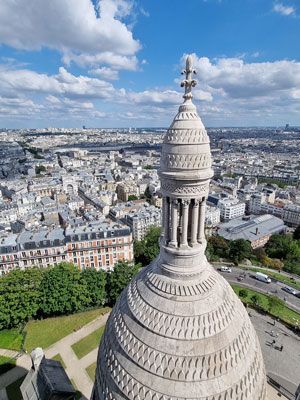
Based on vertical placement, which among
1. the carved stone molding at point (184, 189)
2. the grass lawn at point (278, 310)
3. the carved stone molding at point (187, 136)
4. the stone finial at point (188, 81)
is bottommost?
the grass lawn at point (278, 310)

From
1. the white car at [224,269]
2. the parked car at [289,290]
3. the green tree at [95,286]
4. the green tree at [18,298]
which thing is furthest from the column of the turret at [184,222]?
the white car at [224,269]

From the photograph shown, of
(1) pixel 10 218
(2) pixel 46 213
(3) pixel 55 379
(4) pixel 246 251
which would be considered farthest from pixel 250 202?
(3) pixel 55 379

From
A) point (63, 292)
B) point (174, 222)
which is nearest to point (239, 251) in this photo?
point (63, 292)

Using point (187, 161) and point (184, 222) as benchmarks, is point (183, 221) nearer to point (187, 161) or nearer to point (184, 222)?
point (184, 222)

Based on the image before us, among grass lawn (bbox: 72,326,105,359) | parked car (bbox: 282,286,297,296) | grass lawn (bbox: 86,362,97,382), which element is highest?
grass lawn (bbox: 86,362,97,382)

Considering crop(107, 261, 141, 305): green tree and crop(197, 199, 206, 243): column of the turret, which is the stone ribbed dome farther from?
crop(107, 261, 141, 305): green tree

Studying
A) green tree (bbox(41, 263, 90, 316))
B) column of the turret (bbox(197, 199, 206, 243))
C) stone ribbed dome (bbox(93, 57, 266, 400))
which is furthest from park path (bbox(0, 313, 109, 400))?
column of the turret (bbox(197, 199, 206, 243))

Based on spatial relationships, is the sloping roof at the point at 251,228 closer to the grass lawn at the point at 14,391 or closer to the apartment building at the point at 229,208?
the apartment building at the point at 229,208
